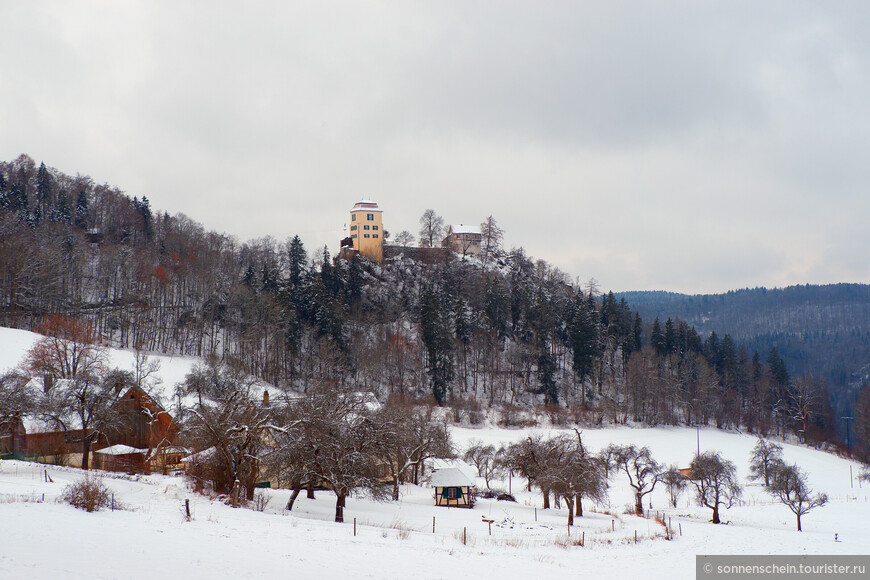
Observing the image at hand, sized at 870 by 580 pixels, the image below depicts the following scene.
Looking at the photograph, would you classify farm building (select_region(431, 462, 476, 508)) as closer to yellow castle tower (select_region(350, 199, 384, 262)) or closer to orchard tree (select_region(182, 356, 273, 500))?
orchard tree (select_region(182, 356, 273, 500))

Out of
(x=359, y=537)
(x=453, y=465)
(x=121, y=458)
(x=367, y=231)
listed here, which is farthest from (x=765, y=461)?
(x=367, y=231)

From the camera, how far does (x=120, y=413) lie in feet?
152

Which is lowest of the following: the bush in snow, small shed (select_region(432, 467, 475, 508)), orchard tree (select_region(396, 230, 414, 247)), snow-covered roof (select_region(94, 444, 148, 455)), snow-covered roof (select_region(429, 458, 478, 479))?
small shed (select_region(432, 467, 475, 508))

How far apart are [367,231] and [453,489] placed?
73.9 meters

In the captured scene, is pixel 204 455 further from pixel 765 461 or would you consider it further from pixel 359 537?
pixel 765 461

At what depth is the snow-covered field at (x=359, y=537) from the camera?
16064 millimetres

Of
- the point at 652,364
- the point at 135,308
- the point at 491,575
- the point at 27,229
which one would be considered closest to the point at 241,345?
the point at 135,308

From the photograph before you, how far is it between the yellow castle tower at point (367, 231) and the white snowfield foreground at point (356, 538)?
221ft

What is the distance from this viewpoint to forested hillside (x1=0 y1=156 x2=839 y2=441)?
272 feet

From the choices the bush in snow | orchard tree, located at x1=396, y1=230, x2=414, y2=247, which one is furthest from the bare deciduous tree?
the bush in snow

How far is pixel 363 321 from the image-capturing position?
97438 mm

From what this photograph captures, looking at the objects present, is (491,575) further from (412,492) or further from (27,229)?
(27,229)

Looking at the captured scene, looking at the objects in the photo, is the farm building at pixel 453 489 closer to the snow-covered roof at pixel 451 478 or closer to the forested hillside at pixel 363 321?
the snow-covered roof at pixel 451 478

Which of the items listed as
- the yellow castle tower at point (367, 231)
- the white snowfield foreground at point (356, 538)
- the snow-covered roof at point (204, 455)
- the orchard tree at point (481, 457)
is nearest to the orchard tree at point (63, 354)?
the white snowfield foreground at point (356, 538)
